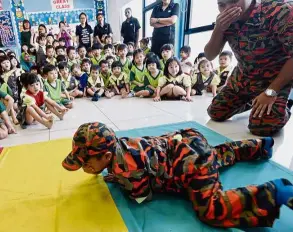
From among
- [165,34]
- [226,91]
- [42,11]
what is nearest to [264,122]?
[226,91]

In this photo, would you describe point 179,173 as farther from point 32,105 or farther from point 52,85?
point 52,85

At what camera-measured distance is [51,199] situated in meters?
0.93

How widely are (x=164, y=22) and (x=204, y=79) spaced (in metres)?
0.92

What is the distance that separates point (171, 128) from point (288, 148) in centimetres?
70

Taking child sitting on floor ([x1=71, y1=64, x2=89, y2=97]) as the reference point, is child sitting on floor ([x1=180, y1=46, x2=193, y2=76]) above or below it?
above

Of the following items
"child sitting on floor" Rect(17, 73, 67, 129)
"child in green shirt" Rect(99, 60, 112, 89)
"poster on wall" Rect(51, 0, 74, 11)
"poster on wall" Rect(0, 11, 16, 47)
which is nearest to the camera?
"child sitting on floor" Rect(17, 73, 67, 129)

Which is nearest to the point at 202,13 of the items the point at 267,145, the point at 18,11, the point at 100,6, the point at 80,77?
the point at 80,77

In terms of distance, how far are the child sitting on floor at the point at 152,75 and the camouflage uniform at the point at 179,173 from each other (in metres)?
1.98

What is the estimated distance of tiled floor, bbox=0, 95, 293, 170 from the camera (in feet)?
5.08

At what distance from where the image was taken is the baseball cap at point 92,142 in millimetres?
802

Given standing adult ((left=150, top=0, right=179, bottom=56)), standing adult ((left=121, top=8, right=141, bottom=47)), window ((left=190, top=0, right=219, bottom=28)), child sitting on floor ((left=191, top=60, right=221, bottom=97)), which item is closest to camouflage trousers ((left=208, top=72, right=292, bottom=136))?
child sitting on floor ((left=191, top=60, right=221, bottom=97))

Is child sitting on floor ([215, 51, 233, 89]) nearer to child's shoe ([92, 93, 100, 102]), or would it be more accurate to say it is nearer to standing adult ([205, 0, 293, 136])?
standing adult ([205, 0, 293, 136])

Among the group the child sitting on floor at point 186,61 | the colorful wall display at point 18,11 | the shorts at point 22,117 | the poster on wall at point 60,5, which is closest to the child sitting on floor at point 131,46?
the child sitting on floor at point 186,61

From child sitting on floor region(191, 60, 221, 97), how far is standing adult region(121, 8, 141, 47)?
2.14 metres
